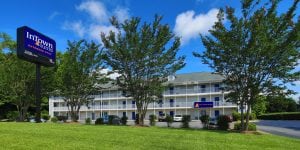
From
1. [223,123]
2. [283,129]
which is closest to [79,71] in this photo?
[223,123]

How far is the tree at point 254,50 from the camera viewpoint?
23.1m

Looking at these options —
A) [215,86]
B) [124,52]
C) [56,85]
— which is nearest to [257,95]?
[124,52]

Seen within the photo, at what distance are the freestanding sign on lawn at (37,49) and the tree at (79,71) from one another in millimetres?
8735

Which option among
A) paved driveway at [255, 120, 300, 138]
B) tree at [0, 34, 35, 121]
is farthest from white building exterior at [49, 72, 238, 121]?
tree at [0, 34, 35, 121]

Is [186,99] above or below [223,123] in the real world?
above

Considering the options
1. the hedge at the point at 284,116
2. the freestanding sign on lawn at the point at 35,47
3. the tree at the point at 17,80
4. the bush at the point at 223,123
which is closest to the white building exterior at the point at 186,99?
the hedge at the point at 284,116

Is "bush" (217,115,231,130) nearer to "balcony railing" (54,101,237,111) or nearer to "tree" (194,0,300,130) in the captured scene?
"tree" (194,0,300,130)

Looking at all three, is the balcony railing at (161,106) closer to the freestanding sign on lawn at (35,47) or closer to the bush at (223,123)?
the bush at (223,123)

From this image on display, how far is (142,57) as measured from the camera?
29.3 m

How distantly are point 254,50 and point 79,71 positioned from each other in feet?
56.7

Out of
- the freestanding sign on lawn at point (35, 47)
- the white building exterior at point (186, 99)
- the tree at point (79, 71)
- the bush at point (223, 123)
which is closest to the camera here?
the freestanding sign on lawn at point (35, 47)

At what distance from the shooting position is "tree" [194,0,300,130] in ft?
75.9

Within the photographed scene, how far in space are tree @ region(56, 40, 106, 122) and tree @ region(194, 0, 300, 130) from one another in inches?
511

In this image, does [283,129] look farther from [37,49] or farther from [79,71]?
[37,49]
